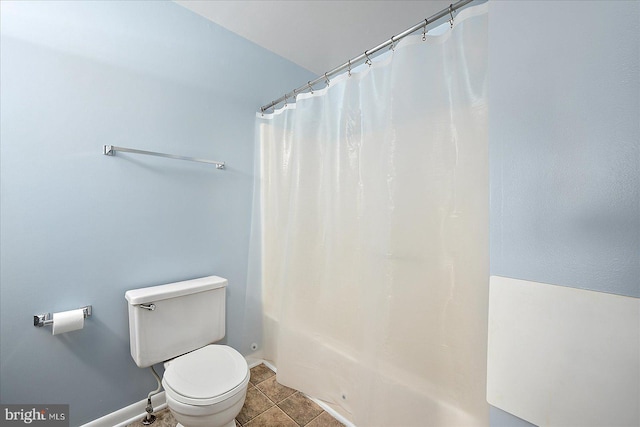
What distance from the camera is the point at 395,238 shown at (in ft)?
3.74

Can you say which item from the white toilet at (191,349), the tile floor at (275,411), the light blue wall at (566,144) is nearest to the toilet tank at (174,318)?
the white toilet at (191,349)

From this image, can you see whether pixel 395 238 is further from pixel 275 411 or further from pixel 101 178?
pixel 101 178

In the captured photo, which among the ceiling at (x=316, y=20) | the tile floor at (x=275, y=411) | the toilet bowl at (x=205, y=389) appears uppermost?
the ceiling at (x=316, y=20)

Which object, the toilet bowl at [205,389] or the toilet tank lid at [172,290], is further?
the toilet tank lid at [172,290]

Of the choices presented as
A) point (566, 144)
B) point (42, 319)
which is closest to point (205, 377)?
point (42, 319)

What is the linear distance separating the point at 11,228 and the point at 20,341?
514 millimetres

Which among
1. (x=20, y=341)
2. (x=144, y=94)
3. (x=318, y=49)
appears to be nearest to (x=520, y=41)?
(x=318, y=49)

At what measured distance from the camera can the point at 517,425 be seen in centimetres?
63

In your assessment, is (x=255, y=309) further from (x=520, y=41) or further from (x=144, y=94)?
(x=520, y=41)

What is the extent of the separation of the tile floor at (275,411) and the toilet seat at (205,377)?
0.41 metres

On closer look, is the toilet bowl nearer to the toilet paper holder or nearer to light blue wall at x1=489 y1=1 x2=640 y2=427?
the toilet paper holder

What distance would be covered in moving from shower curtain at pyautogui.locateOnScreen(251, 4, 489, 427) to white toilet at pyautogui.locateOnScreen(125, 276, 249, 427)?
17.3 inches

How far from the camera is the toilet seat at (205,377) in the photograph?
1107 mm

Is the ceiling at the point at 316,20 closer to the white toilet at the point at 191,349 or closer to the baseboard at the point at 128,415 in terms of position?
the white toilet at the point at 191,349
